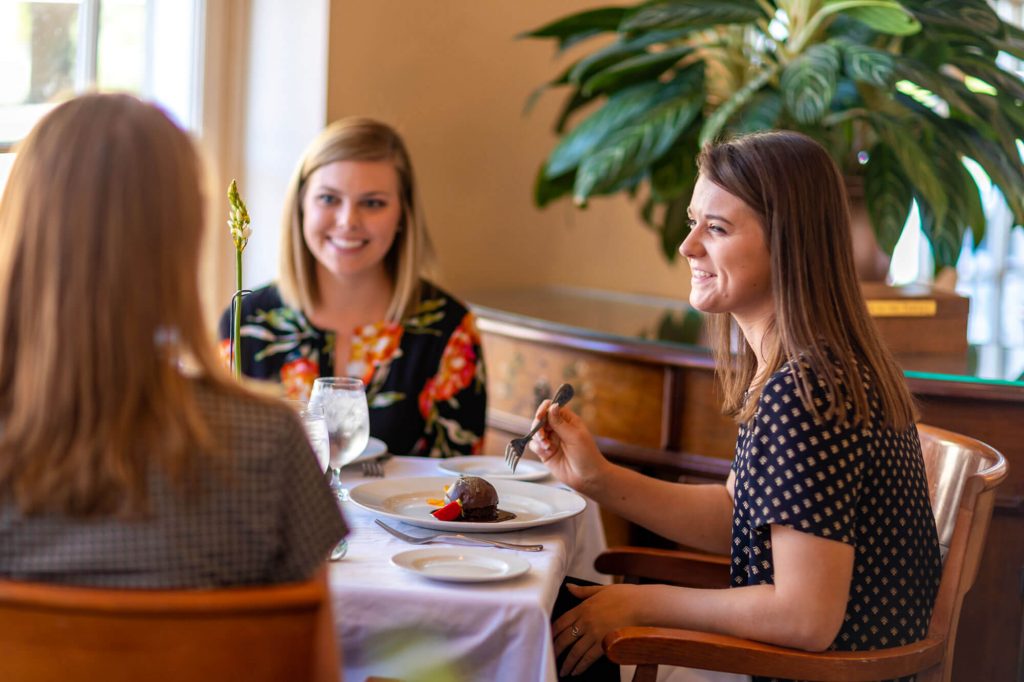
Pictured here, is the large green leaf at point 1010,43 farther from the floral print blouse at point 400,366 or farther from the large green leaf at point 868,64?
the floral print blouse at point 400,366

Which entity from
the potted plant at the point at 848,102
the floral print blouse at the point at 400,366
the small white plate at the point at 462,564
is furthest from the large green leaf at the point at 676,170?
the small white plate at the point at 462,564

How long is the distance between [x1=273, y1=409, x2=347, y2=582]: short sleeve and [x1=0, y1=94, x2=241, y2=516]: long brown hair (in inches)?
3.0

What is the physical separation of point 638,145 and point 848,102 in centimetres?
52

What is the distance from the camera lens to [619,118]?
288 centimetres

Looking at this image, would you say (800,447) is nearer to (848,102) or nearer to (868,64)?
(868,64)

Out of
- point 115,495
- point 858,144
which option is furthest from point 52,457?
point 858,144

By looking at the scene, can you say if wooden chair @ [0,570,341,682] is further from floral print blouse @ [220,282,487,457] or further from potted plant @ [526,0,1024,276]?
potted plant @ [526,0,1024,276]

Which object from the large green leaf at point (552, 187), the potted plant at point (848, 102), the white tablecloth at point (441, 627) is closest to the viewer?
the white tablecloth at point (441, 627)

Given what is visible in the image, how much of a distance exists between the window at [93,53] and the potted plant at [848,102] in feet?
3.33

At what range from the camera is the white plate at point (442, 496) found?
4.78 ft

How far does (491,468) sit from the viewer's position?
1.86 meters

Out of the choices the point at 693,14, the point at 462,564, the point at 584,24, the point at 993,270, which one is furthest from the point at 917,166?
the point at 993,270

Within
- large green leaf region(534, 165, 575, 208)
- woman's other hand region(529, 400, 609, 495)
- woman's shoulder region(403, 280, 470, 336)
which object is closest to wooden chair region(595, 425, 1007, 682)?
woman's other hand region(529, 400, 609, 495)

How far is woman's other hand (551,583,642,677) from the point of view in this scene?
4.75 feet
